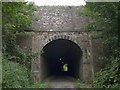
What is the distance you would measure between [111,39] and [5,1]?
17.6 feet

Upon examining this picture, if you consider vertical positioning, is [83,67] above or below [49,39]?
below

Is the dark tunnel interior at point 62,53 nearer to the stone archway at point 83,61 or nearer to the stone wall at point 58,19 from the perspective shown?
the stone archway at point 83,61

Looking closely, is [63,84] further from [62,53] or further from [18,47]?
[62,53]

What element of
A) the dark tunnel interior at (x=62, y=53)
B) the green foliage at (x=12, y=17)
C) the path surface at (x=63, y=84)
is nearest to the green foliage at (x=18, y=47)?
the green foliage at (x=12, y=17)

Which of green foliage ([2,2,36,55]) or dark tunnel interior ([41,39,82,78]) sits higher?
green foliage ([2,2,36,55])

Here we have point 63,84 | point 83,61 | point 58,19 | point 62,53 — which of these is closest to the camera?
point 63,84

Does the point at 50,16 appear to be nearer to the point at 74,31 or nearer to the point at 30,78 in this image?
the point at 74,31

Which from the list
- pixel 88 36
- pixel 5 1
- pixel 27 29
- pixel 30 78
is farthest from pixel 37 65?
pixel 5 1

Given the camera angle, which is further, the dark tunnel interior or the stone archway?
the dark tunnel interior

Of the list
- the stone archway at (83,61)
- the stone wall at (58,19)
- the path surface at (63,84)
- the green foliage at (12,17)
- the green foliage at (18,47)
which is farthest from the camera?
the stone wall at (58,19)

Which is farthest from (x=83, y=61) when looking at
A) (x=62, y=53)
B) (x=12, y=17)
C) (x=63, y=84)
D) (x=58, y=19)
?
(x=62, y=53)

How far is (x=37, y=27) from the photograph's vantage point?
21.3 metres

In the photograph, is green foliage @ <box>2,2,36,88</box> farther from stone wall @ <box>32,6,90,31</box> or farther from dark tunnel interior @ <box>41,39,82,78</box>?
dark tunnel interior @ <box>41,39,82,78</box>

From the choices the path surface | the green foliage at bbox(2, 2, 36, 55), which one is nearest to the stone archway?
the path surface
